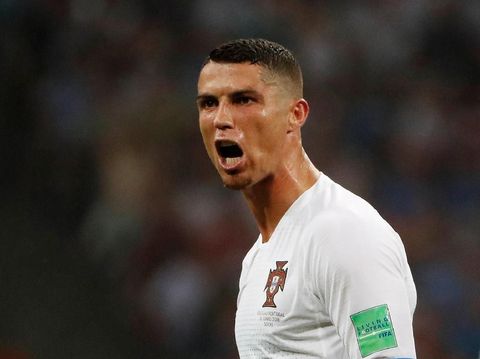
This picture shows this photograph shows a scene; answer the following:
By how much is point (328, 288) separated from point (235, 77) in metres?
0.75

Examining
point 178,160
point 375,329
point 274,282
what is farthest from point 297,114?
point 178,160

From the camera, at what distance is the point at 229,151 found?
282 centimetres

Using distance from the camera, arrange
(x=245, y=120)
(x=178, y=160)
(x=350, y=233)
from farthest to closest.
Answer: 1. (x=178, y=160)
2. (x=245, y=120)
3. (x=350, y=233)

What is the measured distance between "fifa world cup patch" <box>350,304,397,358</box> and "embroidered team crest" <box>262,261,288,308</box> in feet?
1.09

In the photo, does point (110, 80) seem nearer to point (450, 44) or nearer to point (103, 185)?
point (103, 185)

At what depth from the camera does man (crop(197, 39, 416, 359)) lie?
2.28 metres

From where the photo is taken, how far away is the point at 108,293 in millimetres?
6238

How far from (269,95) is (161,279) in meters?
3.65

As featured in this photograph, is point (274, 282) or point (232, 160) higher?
point (232, 160)

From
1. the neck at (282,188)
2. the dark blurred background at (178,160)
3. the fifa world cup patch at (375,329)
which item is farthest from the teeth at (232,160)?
the dark blurred background at (178,160)

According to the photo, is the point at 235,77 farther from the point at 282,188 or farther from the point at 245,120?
the point at 282,188

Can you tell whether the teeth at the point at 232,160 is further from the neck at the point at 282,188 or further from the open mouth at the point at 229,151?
the neck at the point at 282,188

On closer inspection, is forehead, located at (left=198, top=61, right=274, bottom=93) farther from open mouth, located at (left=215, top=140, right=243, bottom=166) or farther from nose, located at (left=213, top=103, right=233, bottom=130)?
open mouth, located at (left=215, top=140, right=243, bottom=166)

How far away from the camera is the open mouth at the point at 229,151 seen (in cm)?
275
